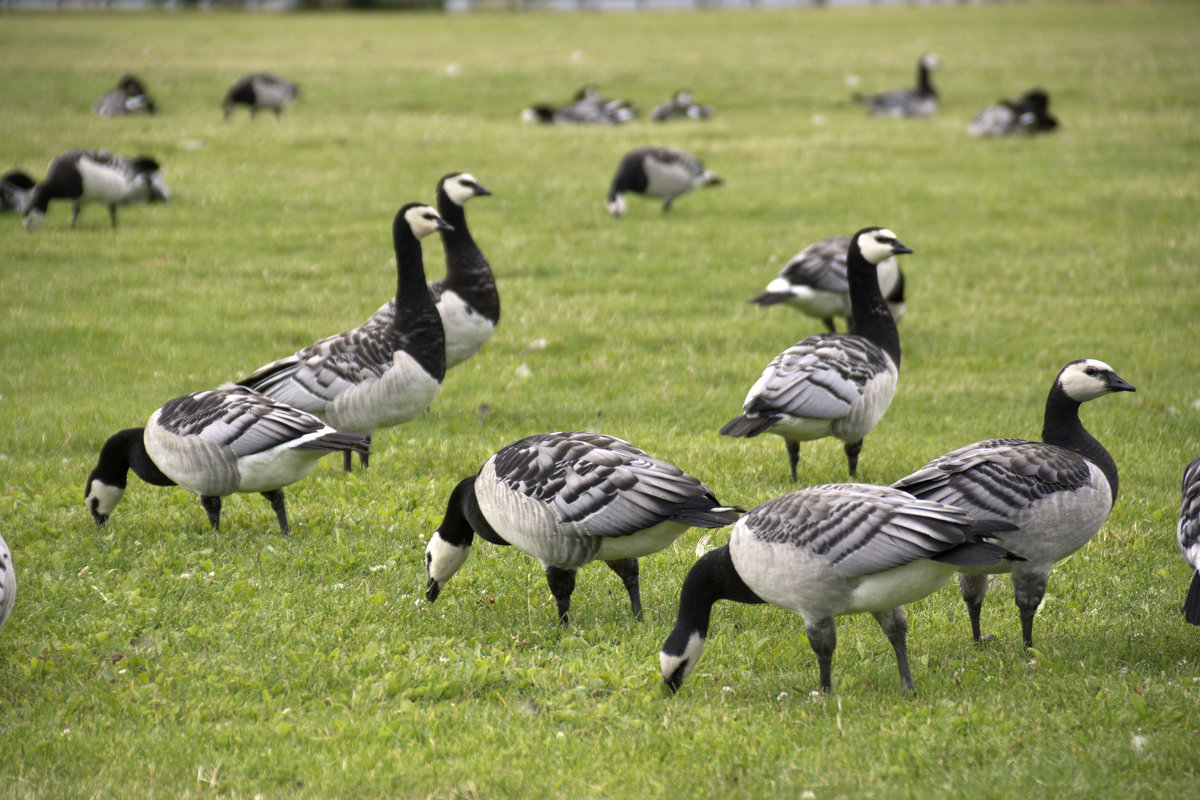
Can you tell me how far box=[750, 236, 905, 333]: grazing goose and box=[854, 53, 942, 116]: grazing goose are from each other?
1747 cm

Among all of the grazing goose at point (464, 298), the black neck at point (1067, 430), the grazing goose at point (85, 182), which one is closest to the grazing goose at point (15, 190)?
the grazing goose at point (85, 182)

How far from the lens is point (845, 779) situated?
16.0 feet

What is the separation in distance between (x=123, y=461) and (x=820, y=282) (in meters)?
7.57

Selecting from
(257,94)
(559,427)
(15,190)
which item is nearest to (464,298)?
(559,427)

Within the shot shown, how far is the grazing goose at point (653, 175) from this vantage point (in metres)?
18.5

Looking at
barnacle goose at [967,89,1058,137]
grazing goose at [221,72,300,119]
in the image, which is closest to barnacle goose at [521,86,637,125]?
grazing goose at [221,72,300,119]

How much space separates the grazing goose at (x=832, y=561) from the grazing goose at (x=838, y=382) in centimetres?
244

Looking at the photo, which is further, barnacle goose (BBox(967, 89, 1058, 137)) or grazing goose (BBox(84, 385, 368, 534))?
barnacle goose (BBox(967, 89, 1058, 137))

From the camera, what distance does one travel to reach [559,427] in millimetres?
10508

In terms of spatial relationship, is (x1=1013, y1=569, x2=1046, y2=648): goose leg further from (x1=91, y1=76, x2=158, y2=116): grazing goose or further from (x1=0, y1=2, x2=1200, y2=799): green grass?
(x1=91, y1=76, x2=158, y2=116): grazing goose

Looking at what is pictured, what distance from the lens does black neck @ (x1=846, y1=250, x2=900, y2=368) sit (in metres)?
9.35

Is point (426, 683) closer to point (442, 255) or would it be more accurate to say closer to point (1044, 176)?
point (442, 255)

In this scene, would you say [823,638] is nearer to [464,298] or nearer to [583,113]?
[464,298]

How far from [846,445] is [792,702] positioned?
3.91 m
